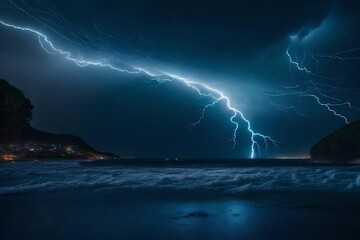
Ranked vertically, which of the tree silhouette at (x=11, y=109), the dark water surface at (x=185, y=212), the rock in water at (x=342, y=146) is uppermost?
the tree silhouette at (x=11, y=109)

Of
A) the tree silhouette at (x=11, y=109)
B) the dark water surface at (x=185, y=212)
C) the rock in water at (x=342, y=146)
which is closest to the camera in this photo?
the dark water surface at (x=185, y=212)

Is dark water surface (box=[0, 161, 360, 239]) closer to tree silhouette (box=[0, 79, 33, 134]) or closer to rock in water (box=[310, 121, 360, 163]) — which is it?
rock in water (box=[310, 121, 360, 163])

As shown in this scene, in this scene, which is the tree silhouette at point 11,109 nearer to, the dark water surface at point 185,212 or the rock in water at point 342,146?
the rock in water at point 342,146

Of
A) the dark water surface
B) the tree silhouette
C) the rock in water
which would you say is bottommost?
the dark water surface

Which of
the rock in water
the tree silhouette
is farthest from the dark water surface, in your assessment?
the tree silhouette

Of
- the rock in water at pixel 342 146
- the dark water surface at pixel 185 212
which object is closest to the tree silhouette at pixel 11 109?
the rock in water at pixel 342 146

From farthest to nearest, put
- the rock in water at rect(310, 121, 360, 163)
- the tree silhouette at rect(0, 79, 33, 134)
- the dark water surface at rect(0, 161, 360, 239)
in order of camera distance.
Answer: the tree silhouette at rect(0, 79, 33, 134)
the rock in water at rect(310, 121, 360, 163)
the dark water surface at rect(0, 161, 360, 239)

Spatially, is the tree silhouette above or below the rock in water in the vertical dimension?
above

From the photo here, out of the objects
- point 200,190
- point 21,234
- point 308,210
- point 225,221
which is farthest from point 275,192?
point 21,234

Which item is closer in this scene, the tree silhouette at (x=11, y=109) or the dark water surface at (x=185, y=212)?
the dark water surface at (x=185, y=212)

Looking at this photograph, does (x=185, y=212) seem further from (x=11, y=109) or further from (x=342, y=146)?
(x=11, y=109)

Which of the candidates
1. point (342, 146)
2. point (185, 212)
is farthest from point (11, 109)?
point (185, 212)

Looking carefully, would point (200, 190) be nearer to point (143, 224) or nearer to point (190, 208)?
point (190, 208)
